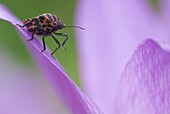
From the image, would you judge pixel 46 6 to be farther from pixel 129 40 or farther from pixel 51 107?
pixel 129 40

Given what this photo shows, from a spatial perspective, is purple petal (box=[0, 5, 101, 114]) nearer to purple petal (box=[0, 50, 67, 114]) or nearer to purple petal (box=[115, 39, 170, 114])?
purple petal (box=[115, 39, 170, 114])

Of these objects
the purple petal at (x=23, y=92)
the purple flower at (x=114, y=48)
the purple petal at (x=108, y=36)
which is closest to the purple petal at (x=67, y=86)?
the purple flower at (x=114, y=48)

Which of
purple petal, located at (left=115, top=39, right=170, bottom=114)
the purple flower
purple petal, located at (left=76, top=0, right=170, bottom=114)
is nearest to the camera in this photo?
purple petal, located at (left=115, top=39, right=170, bottom=114)

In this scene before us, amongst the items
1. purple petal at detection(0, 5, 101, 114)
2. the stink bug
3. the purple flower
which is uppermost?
the stink bug

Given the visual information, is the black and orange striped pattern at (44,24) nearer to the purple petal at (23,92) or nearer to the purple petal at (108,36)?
the purple petal at (108,36)

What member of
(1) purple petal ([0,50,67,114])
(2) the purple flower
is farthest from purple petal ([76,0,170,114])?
(1) purple petal ([0,50,67,114])

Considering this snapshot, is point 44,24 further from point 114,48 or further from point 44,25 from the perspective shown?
point 114,48
